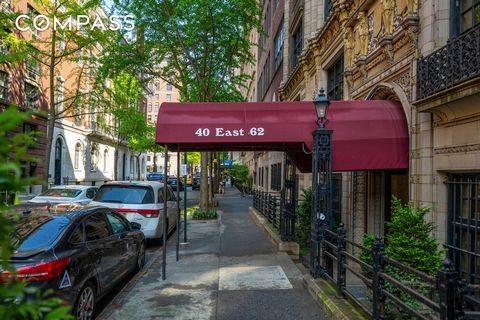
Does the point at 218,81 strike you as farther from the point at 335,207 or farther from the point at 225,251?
the point at 225,251

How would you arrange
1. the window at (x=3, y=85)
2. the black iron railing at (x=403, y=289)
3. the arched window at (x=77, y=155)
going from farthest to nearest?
the arched window at (x=77, y=155)
the window at (x=3, y=85)
the black iron railing at (x=403, y=289)

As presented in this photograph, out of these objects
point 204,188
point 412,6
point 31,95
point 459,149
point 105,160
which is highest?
point 31,95

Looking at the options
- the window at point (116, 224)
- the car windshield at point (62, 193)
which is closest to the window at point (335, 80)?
the window at point (116, 224)

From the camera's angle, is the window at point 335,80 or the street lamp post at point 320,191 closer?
the street lamp post at point 320,191

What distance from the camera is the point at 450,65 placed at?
227 inches

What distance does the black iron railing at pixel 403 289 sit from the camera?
3176mm

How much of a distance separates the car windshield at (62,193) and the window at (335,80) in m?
9.64

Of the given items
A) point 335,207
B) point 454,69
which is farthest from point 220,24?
point 454,69

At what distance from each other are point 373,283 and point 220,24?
15.0 metres

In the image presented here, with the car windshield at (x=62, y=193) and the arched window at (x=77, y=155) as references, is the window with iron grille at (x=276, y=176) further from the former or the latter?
the arched window at (x=77, y=155)

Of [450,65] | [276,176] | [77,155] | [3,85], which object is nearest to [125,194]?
[450,65]

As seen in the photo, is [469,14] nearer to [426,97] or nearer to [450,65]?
[450,65]

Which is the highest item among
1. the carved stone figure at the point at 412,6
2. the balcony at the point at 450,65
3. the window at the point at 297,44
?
the window at the point at 297,44

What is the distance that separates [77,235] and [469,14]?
655 centimetres
